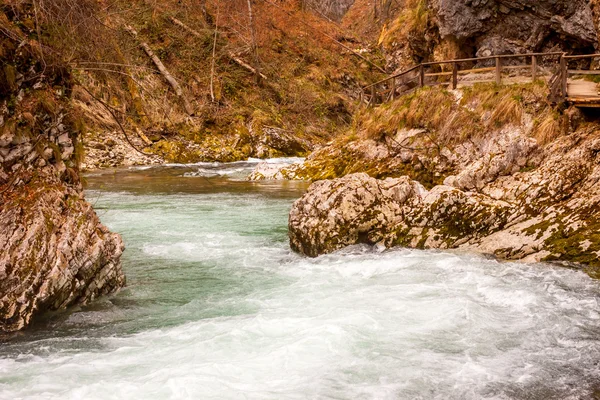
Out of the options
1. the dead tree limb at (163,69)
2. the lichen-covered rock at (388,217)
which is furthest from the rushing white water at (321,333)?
the dead tree limb at (163,69)

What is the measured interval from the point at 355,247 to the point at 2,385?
615 centimetres

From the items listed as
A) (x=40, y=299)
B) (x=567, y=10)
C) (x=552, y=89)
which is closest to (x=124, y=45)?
(x=567, y=10)

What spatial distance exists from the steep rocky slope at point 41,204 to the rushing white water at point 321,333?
0.34 metres

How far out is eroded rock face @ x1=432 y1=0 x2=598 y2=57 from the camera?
18625 mm

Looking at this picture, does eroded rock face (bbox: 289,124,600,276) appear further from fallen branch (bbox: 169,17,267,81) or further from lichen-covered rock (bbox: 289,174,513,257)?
fallen branch (bbox: 169,17,267,81)

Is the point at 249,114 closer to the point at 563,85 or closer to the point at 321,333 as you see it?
the point at 563,85

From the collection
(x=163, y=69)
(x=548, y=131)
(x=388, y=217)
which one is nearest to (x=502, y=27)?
(x=548, y=131)

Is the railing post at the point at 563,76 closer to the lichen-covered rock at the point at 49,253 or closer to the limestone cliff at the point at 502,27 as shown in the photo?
the limestone cliff at the point at 502,27

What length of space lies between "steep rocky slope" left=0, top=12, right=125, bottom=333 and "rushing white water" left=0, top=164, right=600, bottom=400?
13.4 inches

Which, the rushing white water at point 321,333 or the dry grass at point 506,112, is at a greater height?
the dry grass at point 506,112

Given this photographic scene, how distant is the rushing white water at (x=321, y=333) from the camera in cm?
503

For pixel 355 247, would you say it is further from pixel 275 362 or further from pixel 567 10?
pixel 567 10

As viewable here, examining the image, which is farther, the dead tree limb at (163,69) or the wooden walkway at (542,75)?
the dead tree limb at (163,69)

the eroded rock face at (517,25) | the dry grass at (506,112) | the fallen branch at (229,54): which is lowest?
the dry grass at (506,112)
